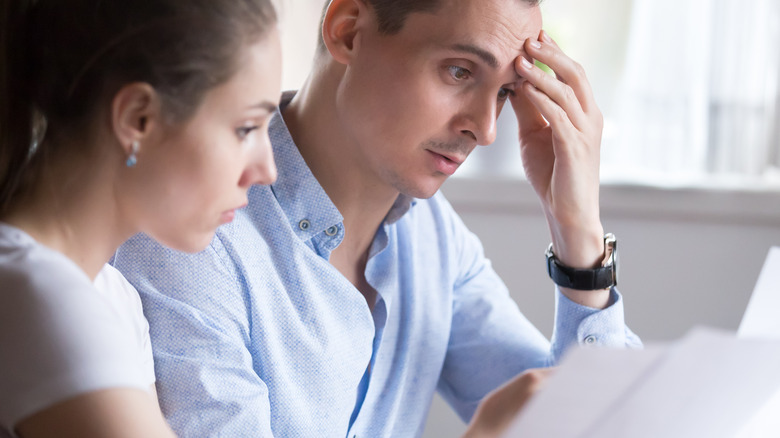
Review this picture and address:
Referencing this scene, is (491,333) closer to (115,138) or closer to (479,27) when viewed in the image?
(479,27)

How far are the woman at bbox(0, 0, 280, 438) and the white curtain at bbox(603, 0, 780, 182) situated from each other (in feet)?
4.55

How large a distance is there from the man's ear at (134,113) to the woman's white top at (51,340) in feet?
0.39

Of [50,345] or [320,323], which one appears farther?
[320,323]

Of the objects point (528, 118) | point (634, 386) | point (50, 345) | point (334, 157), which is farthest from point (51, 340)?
point (528, 118)

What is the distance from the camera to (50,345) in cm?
63

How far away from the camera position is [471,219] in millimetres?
1942

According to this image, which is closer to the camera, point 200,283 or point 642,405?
point 642,405

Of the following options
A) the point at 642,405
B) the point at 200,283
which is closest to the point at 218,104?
the point at 200,283

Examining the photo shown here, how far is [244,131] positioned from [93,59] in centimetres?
14

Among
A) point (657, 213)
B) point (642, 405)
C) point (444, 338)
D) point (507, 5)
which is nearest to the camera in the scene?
point (642, 405)

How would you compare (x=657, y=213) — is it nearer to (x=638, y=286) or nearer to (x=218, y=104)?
(x=638, y=286)

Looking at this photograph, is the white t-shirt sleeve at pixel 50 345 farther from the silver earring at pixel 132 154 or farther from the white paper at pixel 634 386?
the white paper at pixel 634 386

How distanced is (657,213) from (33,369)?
1.54 meters

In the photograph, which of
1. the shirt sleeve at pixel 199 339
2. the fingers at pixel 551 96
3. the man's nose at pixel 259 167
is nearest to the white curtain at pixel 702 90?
the fingers at pixel 551 96
